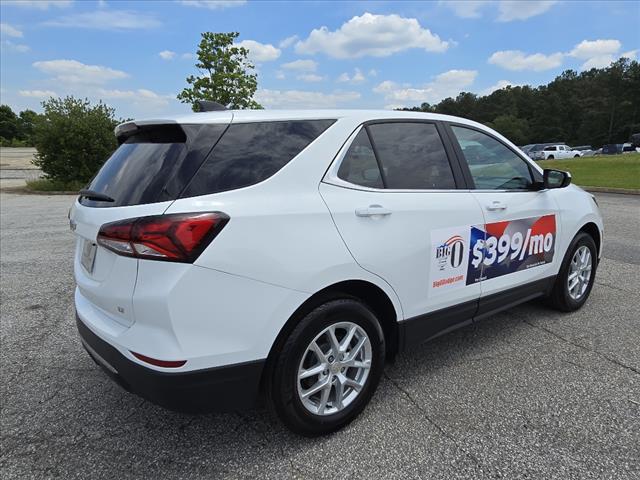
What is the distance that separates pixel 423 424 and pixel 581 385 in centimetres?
118

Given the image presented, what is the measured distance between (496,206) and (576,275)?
1612 mm

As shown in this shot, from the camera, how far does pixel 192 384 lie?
6.49ft

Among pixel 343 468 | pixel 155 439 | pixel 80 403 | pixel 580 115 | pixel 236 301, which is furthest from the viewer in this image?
pixel 580 115

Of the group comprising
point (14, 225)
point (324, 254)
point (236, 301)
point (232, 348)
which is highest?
point (324, 254)

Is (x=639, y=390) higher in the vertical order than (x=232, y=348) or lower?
lower

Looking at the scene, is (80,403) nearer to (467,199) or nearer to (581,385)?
(467,199)

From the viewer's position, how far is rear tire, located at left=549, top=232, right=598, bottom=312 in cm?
396

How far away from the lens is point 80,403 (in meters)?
2.83

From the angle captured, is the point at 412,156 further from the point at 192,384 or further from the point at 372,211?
the point at 192,384

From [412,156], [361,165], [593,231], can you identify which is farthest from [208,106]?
[593,231]

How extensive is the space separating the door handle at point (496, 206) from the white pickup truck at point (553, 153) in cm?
4600

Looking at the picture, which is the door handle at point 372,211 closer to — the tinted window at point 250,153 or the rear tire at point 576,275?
the tinted window at point 250,153

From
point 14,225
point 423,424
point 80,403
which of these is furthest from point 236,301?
point 14,225

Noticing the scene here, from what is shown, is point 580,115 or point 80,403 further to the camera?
point 580,115
